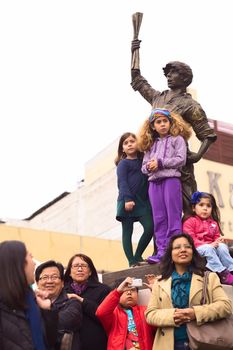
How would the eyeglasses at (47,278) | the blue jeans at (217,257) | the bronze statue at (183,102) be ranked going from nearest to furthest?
the eyeglasses at (47,278), the blue jeans at (217,257), the bronze statue at (183,102)

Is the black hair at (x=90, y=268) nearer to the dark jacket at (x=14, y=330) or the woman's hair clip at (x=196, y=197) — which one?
the woman's hair clip at (x=196, y=197)

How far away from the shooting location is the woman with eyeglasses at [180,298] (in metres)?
5.43

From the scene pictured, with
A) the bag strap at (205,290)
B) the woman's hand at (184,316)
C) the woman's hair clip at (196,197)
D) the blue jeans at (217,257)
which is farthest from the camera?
the woman's hair clip at (196,197)

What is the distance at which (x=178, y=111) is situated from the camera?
310 inches

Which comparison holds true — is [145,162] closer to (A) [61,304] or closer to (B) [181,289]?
(B) [181,289]

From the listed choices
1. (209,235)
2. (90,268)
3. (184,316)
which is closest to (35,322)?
(184,316)

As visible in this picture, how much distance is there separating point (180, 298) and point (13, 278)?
1.77 metres

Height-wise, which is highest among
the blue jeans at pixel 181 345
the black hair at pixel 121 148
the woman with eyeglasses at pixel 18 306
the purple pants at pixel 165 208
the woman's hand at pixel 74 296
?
the black hair at pixel 121 148

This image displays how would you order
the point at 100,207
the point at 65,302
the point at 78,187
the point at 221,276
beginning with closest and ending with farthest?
the point at 65,302, the point at 221,276, the point at 100,207, the point at 78,187

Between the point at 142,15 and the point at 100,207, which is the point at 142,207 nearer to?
the point at 142,15

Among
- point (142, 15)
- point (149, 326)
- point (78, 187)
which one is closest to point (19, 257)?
point (149, 326)

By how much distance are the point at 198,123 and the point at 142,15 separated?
1693 millimetres

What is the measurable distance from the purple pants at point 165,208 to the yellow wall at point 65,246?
18.7 meters

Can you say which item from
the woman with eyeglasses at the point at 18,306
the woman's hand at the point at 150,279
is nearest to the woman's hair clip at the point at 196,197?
the woman's hand at the point at 150,279
